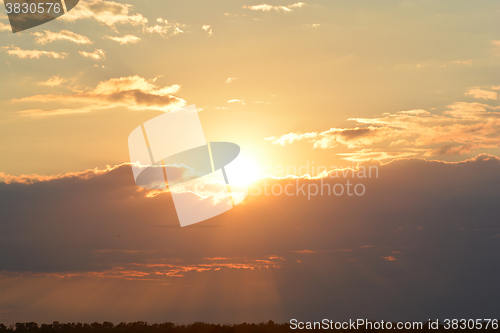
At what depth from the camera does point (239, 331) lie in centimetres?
19588

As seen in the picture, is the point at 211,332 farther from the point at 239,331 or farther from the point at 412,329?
the point at 412,329

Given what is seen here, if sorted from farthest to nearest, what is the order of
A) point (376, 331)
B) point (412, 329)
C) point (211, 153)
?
point (412, 329) → point (376, 331) → point (211, 153)

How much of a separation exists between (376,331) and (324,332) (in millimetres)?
26980

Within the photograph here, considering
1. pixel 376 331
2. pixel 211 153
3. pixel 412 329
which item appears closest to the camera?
pixel 211 153

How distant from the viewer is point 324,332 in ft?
654

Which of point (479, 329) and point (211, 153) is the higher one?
point (211, 153)

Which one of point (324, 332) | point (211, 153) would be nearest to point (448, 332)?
point (324, 332)

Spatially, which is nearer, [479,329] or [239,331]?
[479,329]

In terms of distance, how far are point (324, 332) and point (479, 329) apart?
6474cm

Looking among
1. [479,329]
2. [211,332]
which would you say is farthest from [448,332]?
[211,332]

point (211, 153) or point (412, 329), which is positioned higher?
point (211, 153)

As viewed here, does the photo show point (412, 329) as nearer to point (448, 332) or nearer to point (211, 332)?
point (448, 332)

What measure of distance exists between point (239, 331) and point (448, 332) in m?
89.3

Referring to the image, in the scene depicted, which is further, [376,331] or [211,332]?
[211,332]
